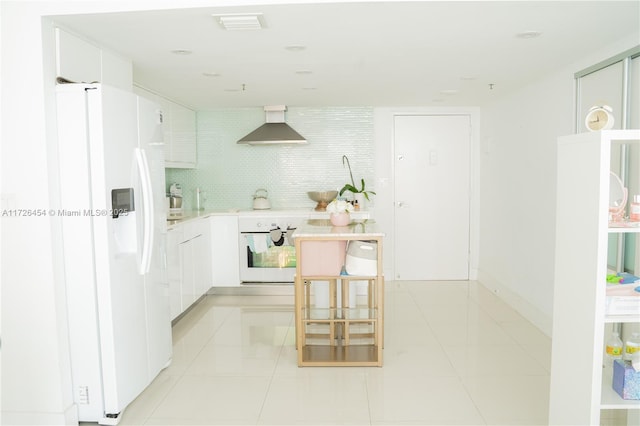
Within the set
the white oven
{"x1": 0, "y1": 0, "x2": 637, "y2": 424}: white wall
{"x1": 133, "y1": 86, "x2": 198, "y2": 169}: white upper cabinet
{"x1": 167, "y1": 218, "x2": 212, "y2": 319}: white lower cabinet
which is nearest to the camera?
{"x1": 0, "y1": 0, "x2": 637, "y2": 424}: white wall

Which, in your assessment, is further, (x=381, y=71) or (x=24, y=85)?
(x=381, y=71)

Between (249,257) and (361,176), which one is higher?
(361,176)

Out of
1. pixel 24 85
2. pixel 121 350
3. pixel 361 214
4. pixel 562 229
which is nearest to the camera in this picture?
pixel 562 229

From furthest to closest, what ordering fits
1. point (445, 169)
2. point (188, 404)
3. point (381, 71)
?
point (445, 169)
point (381, 71)
point (188, 404)

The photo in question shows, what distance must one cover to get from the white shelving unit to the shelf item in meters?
1.28

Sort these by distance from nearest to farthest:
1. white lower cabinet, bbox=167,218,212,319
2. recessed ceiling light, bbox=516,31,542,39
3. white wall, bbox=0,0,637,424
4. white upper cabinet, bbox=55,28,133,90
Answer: white wall, bbox=0,0,637,424, white upper cabinet, bbox=55,28,133,90, recessed ceiling light, bbox=516,31,542,39, white lower cabinet, bbox=167,218,212,319

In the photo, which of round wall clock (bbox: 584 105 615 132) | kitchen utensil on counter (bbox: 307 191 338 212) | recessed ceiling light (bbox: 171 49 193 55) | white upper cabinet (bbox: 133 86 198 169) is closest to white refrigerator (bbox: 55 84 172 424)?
recessed ceiling light (bbox: 171 49 193 55)

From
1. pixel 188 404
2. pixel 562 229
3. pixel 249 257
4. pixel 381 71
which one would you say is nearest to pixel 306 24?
pixel 381 71

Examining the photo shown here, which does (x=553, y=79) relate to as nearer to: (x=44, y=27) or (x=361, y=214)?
(x=361, y=214)

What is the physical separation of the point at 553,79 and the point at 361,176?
2.57 meters

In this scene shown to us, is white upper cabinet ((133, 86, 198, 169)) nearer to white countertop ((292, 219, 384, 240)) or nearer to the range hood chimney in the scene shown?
the range hood chimney

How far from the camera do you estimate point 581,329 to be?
Answer: 2.12 m

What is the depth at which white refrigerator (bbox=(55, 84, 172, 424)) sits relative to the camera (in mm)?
2539

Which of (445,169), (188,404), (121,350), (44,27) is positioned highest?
(44,27)
